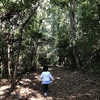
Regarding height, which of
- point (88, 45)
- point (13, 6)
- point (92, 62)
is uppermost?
point (13, 6)

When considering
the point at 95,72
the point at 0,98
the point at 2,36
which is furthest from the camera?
the point at 2,36

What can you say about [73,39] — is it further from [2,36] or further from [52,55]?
[52,55]

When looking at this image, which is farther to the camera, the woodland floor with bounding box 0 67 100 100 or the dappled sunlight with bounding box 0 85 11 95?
the dappled sunlight with bounding box 0 85 11 95

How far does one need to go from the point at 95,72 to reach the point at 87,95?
15.8 feet

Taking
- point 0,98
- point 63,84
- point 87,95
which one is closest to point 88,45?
point 63,84

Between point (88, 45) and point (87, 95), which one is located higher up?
point (88, 45)

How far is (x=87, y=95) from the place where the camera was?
8.88 m

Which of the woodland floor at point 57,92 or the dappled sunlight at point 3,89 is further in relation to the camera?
the dappled sunlight at point 3,89

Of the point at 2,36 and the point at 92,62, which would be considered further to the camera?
the point at 92,62

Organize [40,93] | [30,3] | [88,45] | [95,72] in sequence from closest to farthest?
[40,93]
[30,3]
[88,45]
[95,72]

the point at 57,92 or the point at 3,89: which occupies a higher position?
the point at 3,89

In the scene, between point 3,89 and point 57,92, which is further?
point 3,89

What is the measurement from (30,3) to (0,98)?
18.4ft

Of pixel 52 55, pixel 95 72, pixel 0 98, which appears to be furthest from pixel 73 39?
pixel 52 55
